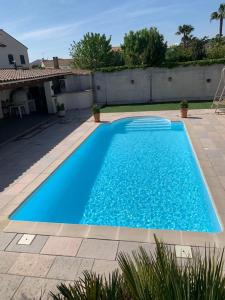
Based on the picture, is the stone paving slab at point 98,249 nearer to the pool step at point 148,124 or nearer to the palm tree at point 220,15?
the pool step at point 148,124

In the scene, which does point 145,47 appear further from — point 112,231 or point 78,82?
point 112,231

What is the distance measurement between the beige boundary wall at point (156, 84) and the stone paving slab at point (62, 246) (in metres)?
20.8

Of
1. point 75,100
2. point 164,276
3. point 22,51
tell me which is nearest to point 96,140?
point 75,100

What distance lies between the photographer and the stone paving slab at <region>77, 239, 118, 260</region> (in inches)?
221

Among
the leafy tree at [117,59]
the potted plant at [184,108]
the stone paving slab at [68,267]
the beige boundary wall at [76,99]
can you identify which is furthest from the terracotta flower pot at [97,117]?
the leafy tree at [117,59]

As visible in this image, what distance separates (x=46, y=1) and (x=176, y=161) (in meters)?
10.5

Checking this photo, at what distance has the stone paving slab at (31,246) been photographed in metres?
6.03

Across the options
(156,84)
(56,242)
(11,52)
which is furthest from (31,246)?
(11,52)

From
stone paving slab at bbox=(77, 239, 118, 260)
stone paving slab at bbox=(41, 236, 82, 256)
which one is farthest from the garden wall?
stone paving slab at bbox=(77, 239, 118, 260)

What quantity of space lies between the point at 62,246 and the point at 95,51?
36370 millimetres

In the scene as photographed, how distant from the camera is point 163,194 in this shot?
917 centimetres

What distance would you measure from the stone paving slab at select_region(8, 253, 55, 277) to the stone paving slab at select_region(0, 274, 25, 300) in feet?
0.42

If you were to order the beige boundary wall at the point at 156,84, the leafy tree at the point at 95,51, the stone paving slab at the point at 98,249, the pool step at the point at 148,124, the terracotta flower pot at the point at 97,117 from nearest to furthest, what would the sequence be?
the stone paving slab at the point at 98,249 → the pool step at the point at 148,124 → the terracotta flower pot at the point at 97,117 → the beige boundary wall at the point at 156,84 → the leafy tree at the point at 95,51

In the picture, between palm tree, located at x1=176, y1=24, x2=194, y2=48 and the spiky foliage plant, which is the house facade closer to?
the spiky foliage plant
